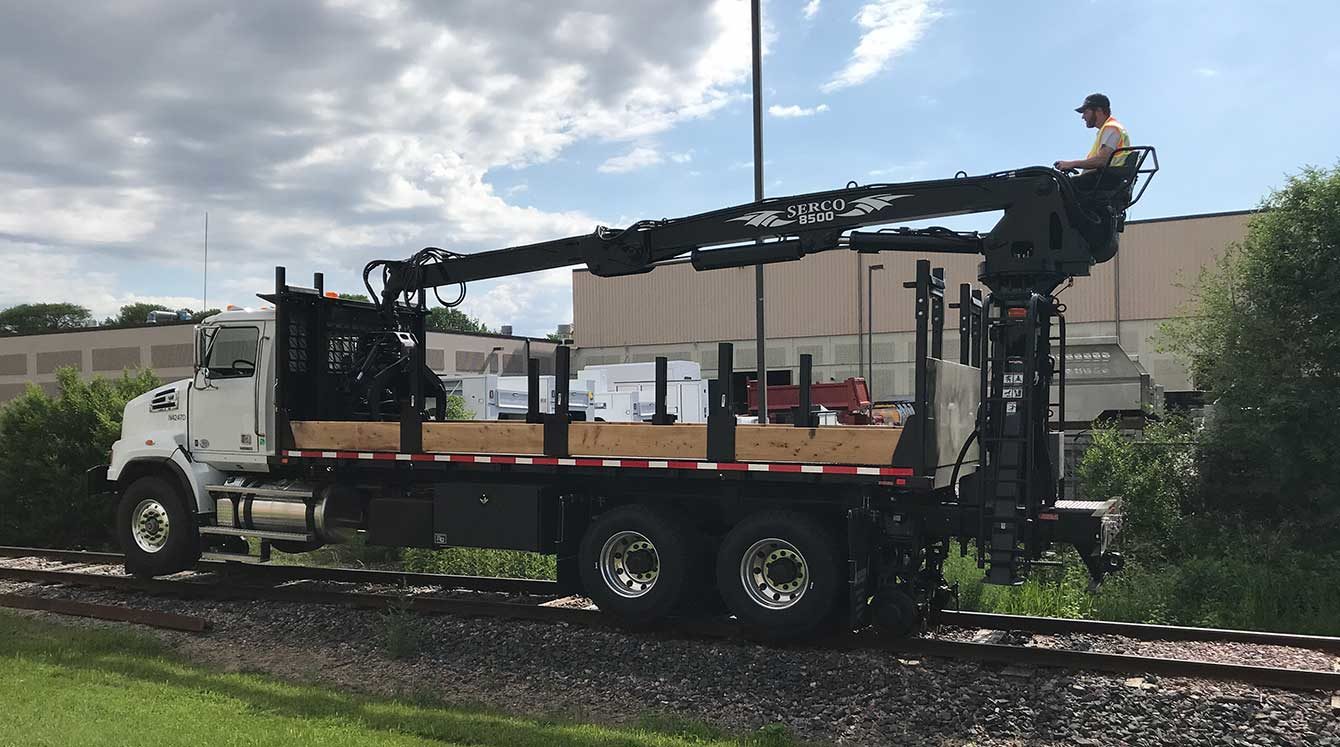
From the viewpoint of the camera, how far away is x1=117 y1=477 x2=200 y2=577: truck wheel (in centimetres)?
1108

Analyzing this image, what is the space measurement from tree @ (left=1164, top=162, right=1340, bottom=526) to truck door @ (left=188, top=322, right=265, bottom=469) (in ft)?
44.1

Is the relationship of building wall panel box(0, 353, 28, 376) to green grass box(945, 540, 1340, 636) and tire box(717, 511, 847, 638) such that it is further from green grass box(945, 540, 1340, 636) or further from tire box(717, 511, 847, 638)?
tire box(717, 511, 847, 638)

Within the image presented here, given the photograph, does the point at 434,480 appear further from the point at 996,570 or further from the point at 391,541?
the point at 996,570

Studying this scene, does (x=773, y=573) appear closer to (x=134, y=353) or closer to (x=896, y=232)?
(x=896, y=232)

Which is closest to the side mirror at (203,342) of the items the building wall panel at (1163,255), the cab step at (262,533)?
the cab step at (262,533)

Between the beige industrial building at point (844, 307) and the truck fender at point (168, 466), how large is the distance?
93.1ft

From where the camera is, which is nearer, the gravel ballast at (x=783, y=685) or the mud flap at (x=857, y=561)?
the gravel ballast at (x=783, y=685)

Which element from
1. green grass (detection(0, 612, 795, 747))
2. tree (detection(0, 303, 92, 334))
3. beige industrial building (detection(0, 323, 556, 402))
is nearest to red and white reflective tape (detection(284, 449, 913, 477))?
green grass (detection(0, 612, 795, 747))

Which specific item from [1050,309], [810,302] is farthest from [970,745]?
[810,302]

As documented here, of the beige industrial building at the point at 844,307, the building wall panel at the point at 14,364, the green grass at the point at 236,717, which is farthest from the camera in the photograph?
the building wall panel at the point at 14,364

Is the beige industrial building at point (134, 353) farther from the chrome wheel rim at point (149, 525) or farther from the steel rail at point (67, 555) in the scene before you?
the chrome wheel rim at point (149, 525)

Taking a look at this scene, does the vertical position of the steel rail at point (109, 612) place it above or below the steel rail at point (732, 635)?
below

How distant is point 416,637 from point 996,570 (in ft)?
16.0

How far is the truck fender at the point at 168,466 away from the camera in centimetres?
1110
